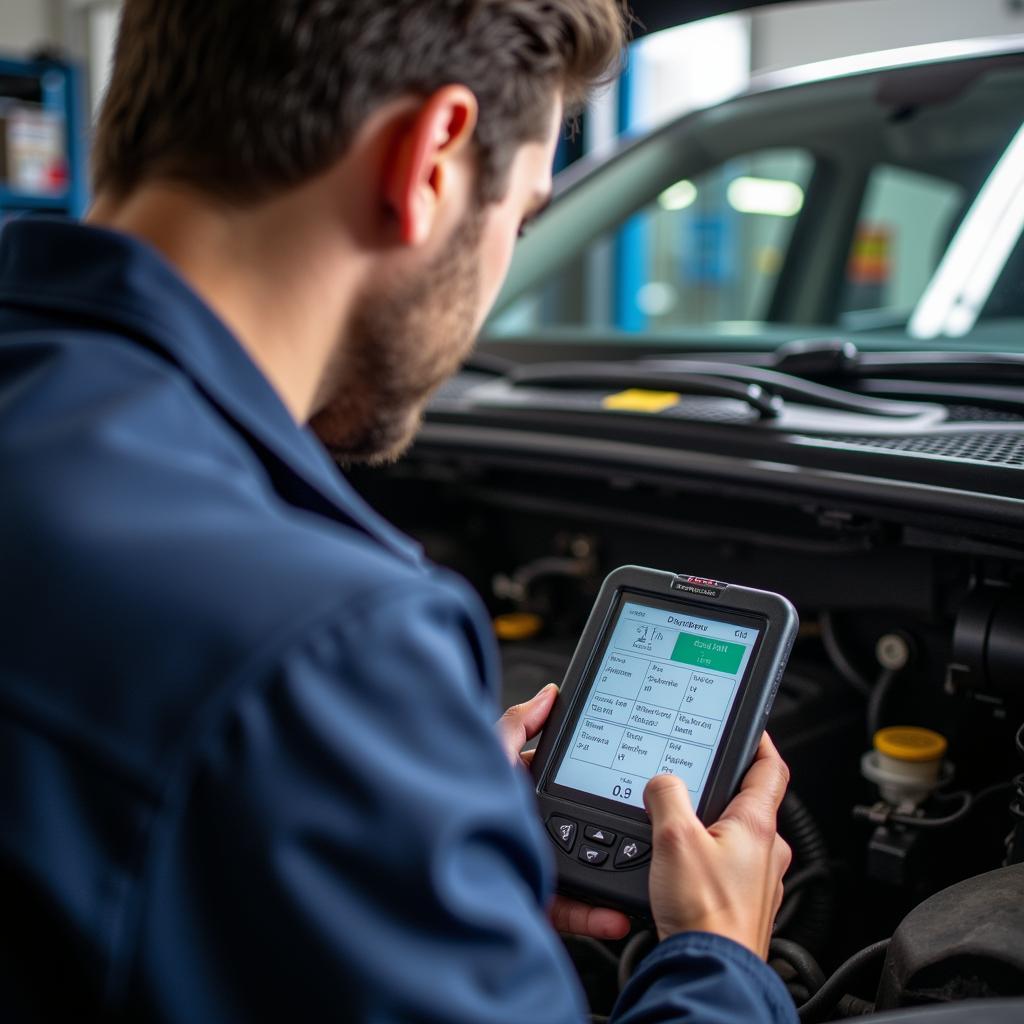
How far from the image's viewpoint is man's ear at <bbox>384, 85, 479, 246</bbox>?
0.66 m

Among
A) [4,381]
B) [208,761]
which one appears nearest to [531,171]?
[4,381]

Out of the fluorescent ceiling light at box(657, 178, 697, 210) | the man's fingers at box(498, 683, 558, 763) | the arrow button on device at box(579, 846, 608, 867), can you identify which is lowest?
the arrow button on device at box(579, 846, 608, 867)

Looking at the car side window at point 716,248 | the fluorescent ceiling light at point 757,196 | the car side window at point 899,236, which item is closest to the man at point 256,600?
the car side window at point 899,236

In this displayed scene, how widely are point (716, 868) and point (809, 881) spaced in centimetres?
43

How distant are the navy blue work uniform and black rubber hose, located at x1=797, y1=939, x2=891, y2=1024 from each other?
54 cm

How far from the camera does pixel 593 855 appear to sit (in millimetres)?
913

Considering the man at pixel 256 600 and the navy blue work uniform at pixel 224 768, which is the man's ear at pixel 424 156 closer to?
the man at pixel 256 600

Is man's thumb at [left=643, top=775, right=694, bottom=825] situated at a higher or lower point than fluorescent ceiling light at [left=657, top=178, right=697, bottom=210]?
lower

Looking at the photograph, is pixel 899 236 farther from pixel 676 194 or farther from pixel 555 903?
pixel 555 903

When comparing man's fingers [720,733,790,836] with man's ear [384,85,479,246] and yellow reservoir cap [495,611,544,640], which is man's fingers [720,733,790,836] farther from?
yellow reservoir cap [495,611,544,640]

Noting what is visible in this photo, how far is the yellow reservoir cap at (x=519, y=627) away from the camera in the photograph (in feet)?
5.01

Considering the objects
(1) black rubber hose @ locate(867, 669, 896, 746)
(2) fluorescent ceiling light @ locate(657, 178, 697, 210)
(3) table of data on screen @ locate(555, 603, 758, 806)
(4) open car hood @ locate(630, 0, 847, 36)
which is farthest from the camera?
(2) fluorescent ceiling light @ locate(657, 178, 697, 210)

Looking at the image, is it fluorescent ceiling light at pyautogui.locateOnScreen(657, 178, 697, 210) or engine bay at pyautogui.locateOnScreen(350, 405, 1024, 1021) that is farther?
fluorescent ceiling light at pyautogui.locateOnScreen(657, 178, 697, 210)

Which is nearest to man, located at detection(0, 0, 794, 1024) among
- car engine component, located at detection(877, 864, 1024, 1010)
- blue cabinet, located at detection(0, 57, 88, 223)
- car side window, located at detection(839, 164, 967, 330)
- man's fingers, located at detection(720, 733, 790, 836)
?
man's fingers, located at detection(720, 733, 790, 836)
